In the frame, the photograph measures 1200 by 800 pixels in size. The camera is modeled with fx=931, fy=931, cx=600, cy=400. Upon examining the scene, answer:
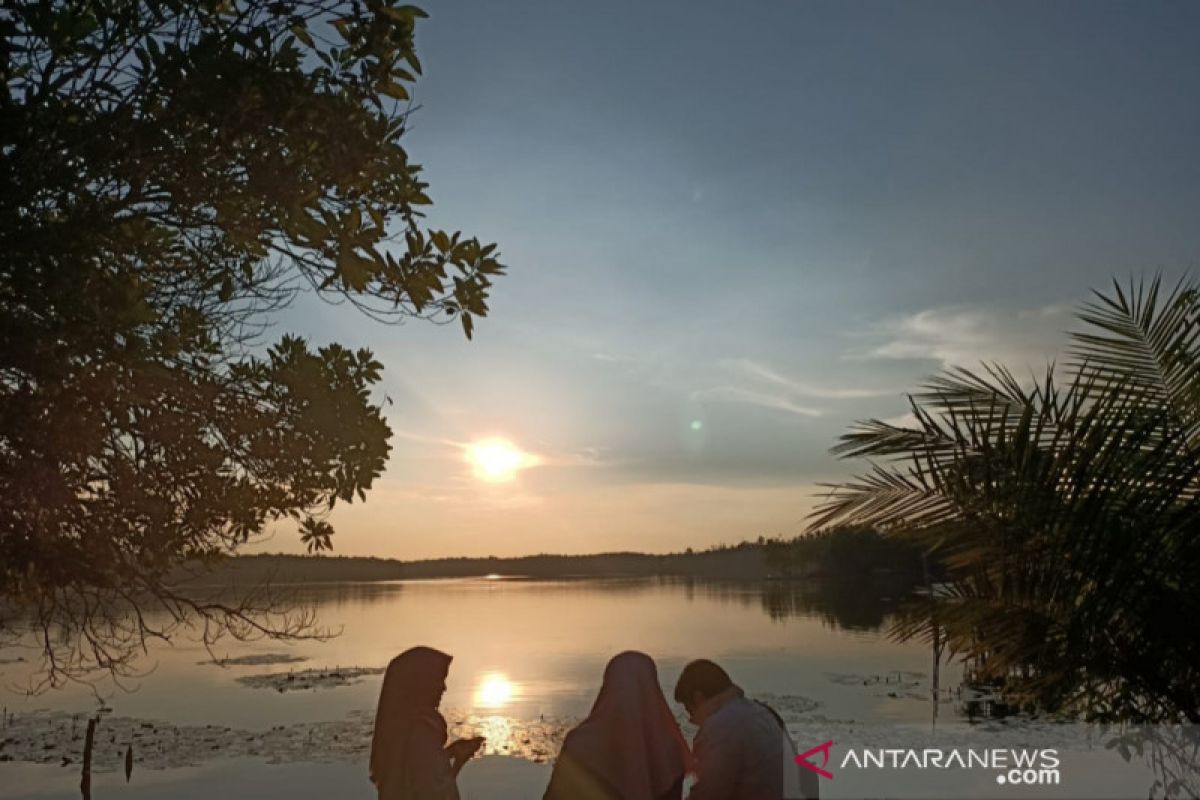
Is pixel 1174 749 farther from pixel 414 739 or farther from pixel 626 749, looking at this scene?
pixel 414 739

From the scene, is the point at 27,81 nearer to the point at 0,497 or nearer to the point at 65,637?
the point at 0,497

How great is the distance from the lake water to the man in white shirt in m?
1.12

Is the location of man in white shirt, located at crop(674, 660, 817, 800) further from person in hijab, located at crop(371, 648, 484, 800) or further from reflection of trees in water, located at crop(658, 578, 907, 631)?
reflection of trees in water, located at crop(658, 578, 907, 631)

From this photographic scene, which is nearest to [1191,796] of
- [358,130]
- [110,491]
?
[358,130]

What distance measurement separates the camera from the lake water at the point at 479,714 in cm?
1656

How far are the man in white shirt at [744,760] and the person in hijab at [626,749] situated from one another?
1.38 feet

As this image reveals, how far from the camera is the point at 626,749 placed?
4855 mm

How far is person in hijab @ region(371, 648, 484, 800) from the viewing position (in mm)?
4730

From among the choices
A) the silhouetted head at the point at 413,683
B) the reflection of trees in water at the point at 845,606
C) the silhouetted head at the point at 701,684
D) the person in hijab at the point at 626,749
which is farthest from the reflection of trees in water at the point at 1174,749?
the reflection of trees in water at the point at 845,606

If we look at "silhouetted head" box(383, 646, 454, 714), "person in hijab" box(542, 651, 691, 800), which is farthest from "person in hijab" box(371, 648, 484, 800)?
"person in hijab" box(542, 651, 691, 800)

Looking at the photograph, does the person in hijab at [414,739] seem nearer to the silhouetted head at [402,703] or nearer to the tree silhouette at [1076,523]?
the silhouetted head at [402,703]

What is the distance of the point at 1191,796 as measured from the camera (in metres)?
5.90

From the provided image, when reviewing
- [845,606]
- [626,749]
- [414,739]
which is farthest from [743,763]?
[845,606]

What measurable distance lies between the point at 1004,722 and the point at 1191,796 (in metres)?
15.5
